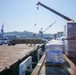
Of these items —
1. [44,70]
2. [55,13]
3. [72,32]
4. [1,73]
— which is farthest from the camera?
[55,13]

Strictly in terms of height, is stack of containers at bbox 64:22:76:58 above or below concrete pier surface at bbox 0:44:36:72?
above

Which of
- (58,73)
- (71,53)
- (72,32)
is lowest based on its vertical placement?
(58,73)

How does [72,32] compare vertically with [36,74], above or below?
above

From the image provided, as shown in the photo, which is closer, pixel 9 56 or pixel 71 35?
pixel 71 35

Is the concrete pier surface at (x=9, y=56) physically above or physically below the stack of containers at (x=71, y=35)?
below

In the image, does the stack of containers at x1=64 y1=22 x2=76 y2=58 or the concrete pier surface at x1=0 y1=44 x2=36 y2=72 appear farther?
the stack of containers at x1=64 y1=22 x2=76 y2=58

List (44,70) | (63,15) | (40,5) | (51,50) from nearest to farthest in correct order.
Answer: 1. (44,70)
2. (51,50)
3. (63,15)
4. (40,5)

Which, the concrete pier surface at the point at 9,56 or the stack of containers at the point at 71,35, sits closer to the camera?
the concrete pier surface at the point at 9,56

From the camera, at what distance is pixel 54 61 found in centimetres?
785

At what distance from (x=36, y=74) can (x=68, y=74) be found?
1258 mm

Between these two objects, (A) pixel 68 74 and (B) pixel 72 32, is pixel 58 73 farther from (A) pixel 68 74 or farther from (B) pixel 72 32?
(B) pixel 72 32

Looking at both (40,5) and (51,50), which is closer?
(51,50)

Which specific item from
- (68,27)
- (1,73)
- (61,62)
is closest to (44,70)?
(61,62)

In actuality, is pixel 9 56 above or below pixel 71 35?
below
